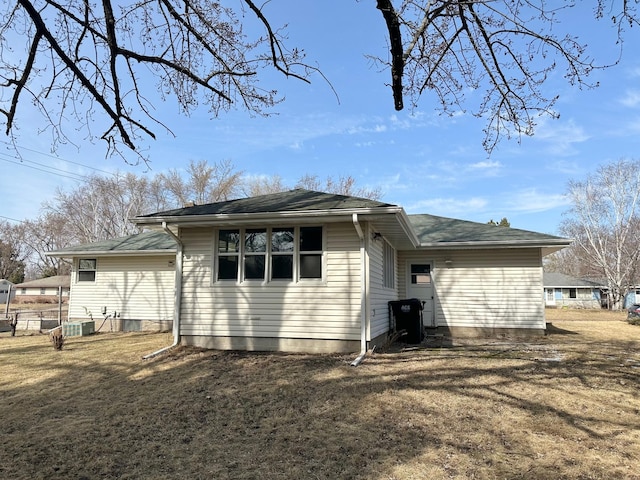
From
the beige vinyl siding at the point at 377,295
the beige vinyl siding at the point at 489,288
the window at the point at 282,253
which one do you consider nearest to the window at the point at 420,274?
the beige vinyl siding at the point at 489,288

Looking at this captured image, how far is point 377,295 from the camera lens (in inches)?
358

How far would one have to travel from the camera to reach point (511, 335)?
1176 centimetres

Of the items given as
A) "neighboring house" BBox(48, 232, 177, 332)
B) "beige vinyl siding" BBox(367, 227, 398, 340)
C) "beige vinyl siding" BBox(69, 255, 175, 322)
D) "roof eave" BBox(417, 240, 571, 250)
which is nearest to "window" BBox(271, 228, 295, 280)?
"beige vinyl siding" BBox(367, 227, 398, 340)

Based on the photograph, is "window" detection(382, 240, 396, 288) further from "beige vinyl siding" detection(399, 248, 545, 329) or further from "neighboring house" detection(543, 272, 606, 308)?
"neighboring house" detection(543, 272, 606, 308)

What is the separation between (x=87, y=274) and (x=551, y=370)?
1416cm

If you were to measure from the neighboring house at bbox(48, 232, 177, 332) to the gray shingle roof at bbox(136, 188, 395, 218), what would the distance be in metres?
4.85

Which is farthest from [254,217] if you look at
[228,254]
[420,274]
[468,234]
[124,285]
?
[124,285]

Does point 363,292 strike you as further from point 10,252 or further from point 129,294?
point 10,252

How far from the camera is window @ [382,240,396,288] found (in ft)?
33.5

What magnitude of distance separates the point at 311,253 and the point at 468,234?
6392mm

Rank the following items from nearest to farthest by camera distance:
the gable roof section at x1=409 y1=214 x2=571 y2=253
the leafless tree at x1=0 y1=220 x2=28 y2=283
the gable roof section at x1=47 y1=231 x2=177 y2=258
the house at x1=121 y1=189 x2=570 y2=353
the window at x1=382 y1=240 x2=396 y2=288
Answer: the house at x1=121 y1=189 x2=570 y2=353, the window at x1=382 y1=240 x2=396 y2=288, the gable roof section at x1=409 y1=214 x2=571 y2=253, the gable roof section at x1=47 y1=231 x2=177 y2=258, the leafless tree at x1=0 y1=220 x2=28 y2=283

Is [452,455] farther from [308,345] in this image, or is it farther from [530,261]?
[530,261]

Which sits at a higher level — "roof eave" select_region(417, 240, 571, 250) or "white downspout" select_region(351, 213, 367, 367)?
"roof eave" select_region(417, 240, 571, 250)

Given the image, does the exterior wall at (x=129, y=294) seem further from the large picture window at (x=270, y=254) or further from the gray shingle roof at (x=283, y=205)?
the large picture window at (x=270, y=254)
